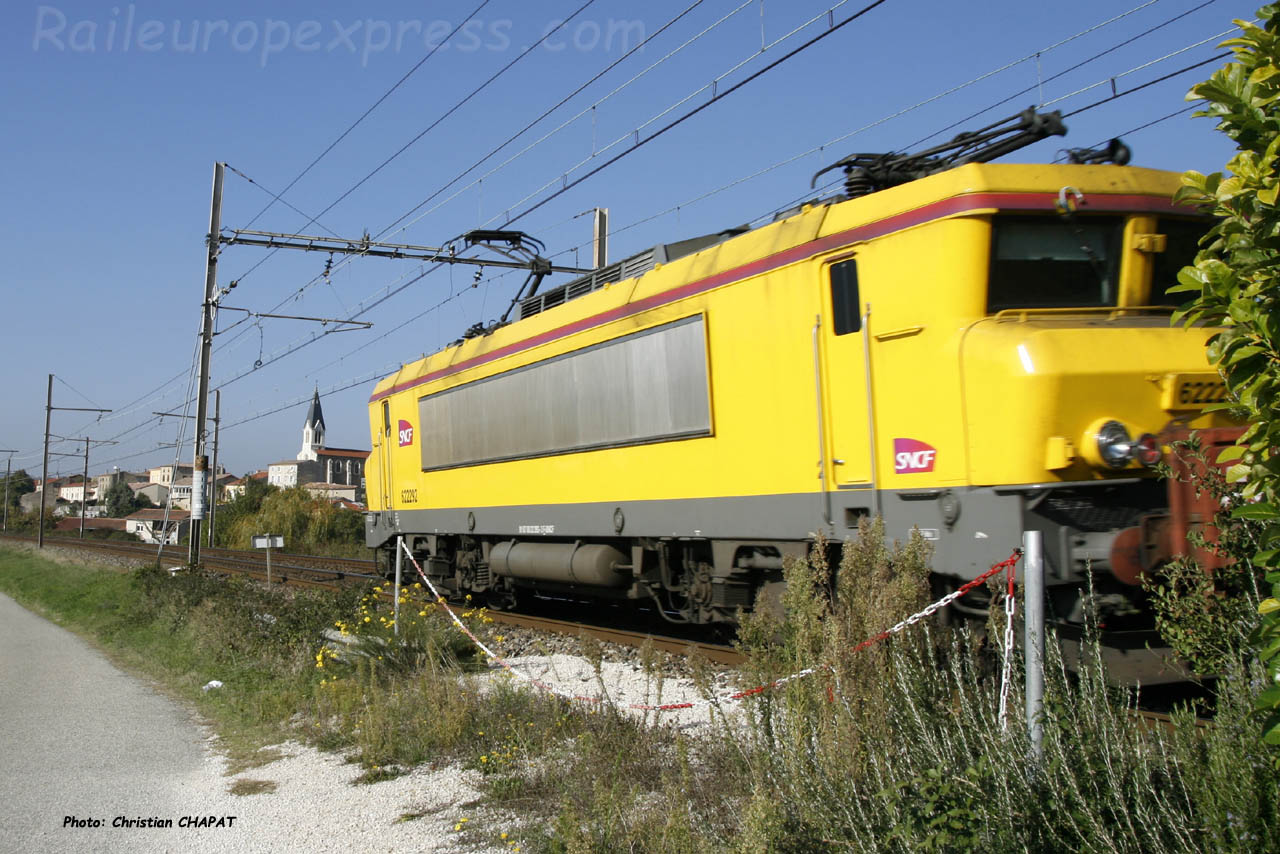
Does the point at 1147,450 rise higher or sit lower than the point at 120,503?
lower

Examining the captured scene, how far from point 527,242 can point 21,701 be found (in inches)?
363

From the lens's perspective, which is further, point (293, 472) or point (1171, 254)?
point (293, 472)

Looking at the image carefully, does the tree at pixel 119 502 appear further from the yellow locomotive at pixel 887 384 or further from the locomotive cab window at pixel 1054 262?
the locomotive cab window at pixel 1054 262

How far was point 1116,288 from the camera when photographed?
22.0 feet

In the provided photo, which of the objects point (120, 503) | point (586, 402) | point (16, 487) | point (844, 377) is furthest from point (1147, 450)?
point (16, 487)

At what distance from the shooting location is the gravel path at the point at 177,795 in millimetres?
5461

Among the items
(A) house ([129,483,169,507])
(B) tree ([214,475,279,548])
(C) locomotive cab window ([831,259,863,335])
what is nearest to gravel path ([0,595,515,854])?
(C) locomotive cab window ([831,259,863,335])

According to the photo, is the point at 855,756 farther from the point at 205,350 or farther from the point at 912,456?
the point at 205,350

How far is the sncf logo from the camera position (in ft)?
21.5

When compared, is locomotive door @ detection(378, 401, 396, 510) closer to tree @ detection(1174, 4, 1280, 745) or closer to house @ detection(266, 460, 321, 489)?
tree @ detection(1174, 4, 1280, 745)

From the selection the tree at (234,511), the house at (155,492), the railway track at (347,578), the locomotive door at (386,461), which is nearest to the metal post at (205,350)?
the railway track at (347,578)

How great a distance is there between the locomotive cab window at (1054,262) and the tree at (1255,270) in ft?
11.8

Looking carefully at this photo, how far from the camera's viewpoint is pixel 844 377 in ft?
24.0

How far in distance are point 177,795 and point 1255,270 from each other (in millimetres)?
6407
